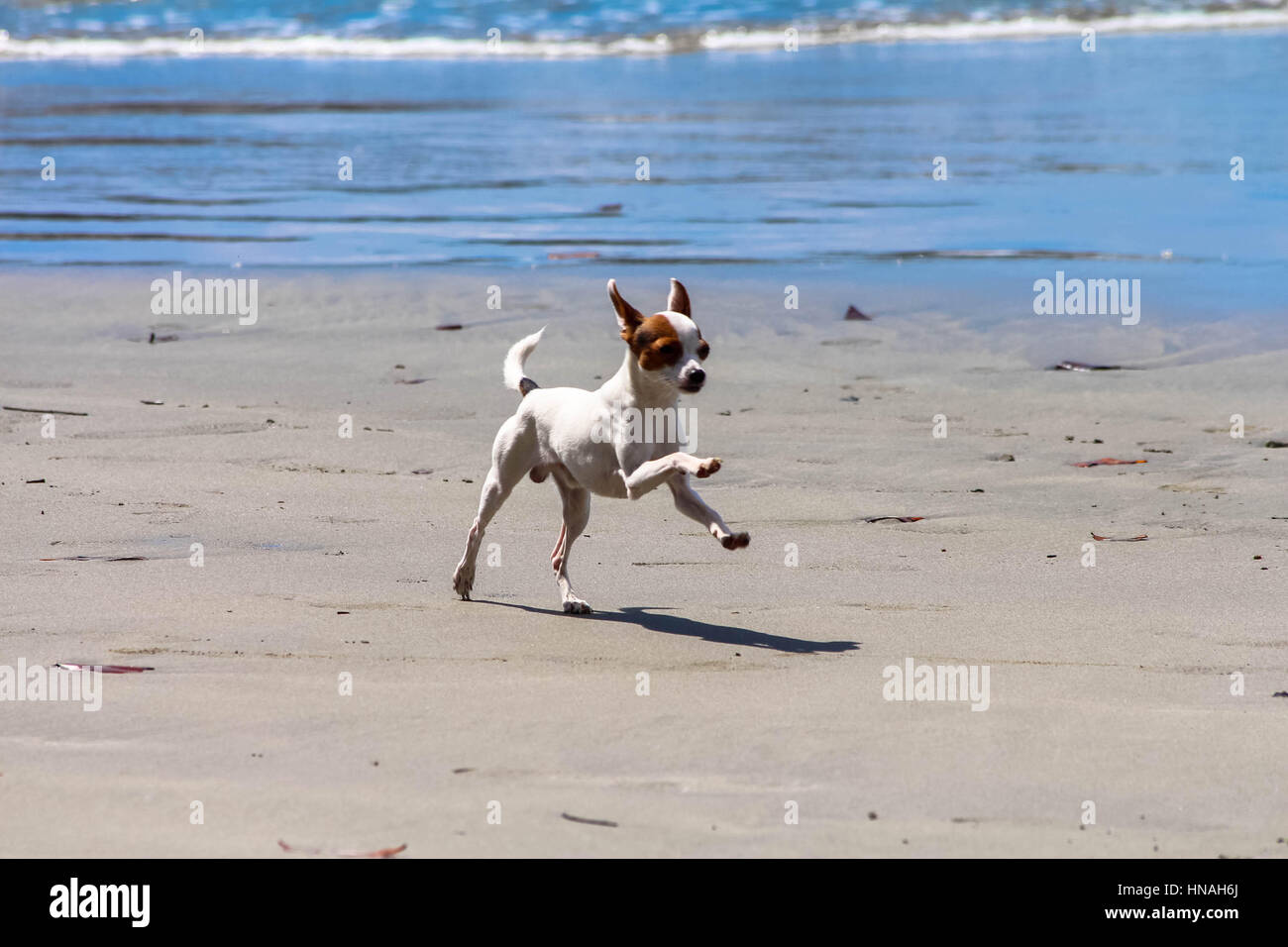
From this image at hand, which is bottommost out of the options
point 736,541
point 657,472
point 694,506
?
point 736,541

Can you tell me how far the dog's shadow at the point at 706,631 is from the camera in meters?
5.63

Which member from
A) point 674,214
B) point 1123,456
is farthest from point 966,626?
point 674,214

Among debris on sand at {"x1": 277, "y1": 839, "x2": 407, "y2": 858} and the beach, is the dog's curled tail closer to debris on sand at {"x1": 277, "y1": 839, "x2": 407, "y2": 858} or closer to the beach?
the beach

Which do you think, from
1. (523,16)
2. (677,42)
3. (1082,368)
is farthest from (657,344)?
(523,16)

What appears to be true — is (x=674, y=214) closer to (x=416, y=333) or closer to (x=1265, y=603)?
(x=416, y=333)

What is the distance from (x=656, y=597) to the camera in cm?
640

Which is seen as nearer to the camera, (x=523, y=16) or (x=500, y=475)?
(x=500, y=475)

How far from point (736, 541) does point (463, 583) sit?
1431 mm

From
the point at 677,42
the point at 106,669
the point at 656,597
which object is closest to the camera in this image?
the point at 106,669

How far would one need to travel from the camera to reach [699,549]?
706 centimetres

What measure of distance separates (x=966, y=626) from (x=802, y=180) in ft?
38.8

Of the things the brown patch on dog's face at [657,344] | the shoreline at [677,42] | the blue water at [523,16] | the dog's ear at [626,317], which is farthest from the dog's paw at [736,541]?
the blue water at [523,16]

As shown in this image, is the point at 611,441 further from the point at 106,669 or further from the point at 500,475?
the point at 106,669

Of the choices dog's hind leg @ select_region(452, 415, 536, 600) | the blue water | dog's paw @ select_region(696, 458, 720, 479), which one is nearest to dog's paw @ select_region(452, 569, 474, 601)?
dog's hind leg @ select_region(452, 415, 536, 600)
